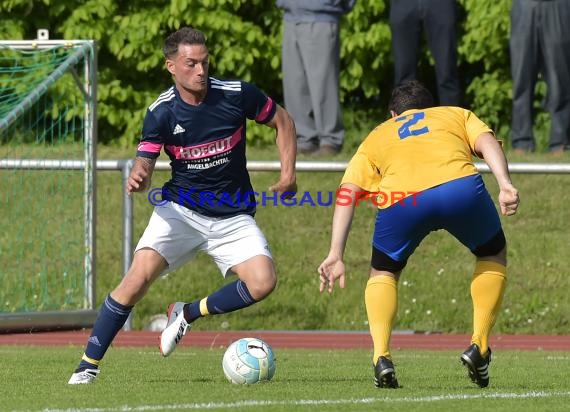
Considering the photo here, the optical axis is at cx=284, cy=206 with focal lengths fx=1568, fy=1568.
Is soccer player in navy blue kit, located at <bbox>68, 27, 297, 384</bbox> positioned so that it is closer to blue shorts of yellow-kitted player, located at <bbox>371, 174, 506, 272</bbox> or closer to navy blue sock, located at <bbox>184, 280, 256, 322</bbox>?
navy blue sock, located at <bbox>184, 280, 256, 322</bbox>

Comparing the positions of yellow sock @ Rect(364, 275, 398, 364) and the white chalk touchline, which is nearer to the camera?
the white chalk touchline

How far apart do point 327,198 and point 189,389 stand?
22.8ft

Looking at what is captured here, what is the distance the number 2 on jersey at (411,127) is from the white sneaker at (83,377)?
222 cm

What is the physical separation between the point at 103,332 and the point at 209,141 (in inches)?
50.8

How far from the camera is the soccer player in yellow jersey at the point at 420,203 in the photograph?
8.27 m

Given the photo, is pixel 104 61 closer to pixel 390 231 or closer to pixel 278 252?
pixel 278 252

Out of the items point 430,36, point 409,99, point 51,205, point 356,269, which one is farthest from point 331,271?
point 430,36

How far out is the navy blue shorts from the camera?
8258 millimetres

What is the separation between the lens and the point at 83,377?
887 centimetres

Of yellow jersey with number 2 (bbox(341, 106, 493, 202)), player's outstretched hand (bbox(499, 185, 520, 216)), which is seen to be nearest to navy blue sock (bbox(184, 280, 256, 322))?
yellow jersey with number 2 (bbox(341, 106, 493, 202))

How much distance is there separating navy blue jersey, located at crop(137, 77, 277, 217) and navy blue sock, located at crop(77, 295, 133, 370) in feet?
2.55

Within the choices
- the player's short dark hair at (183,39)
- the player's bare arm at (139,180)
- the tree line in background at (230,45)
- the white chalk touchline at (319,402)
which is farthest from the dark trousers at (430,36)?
the white chalk touchline at (319,402)

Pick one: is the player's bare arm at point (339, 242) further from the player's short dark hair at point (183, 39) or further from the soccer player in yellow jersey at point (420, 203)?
the player's short dark hair at point (183, 39)

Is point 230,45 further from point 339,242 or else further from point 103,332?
point 339,242
